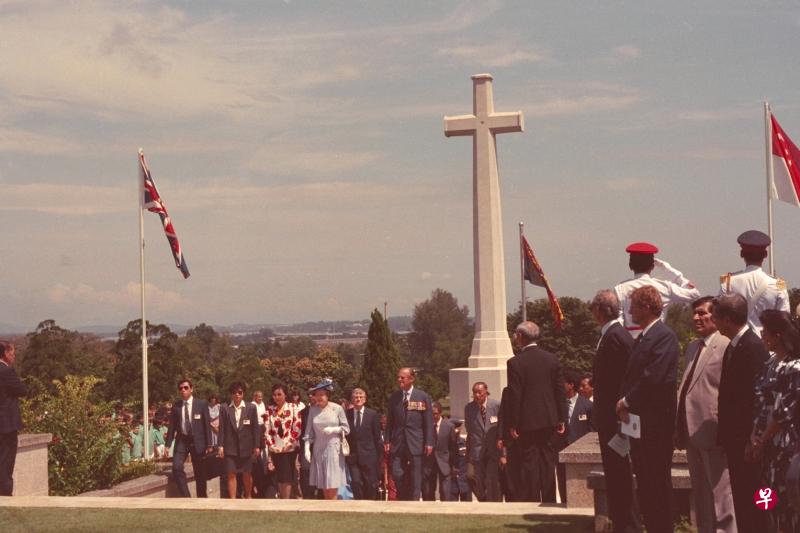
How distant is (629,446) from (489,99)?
1819 centimetres

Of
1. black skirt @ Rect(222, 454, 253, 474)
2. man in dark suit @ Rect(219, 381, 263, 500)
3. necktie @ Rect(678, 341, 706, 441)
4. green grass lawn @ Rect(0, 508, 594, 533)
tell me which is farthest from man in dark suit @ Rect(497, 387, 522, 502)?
black skirt @ Rect(222, 454, 253, 474)

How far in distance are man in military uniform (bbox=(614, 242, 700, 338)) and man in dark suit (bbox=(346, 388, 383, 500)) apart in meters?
6.49

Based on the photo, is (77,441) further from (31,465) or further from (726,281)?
(726,281)

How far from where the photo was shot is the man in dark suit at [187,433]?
15664 mm

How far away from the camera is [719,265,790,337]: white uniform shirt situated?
28.7 ft

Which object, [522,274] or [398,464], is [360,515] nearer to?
[398,464]

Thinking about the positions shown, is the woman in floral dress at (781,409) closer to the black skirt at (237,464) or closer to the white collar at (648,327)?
the white collar at (648,327)

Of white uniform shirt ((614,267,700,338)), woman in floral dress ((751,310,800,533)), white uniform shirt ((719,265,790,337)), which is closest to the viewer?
woman in floral dress ((751,310,800,533))

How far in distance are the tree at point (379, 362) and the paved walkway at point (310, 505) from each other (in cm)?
4285

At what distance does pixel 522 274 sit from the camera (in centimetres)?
3278

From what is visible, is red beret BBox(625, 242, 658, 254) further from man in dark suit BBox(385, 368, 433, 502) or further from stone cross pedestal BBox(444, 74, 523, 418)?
stone cross pedestal BBox(444, 74, 523, 418)

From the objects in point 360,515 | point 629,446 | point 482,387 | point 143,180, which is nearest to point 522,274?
point 143,180

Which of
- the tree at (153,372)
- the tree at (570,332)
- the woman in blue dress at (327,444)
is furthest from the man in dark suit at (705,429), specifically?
the tree at (570,332)

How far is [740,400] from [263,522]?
4608 millimetres
